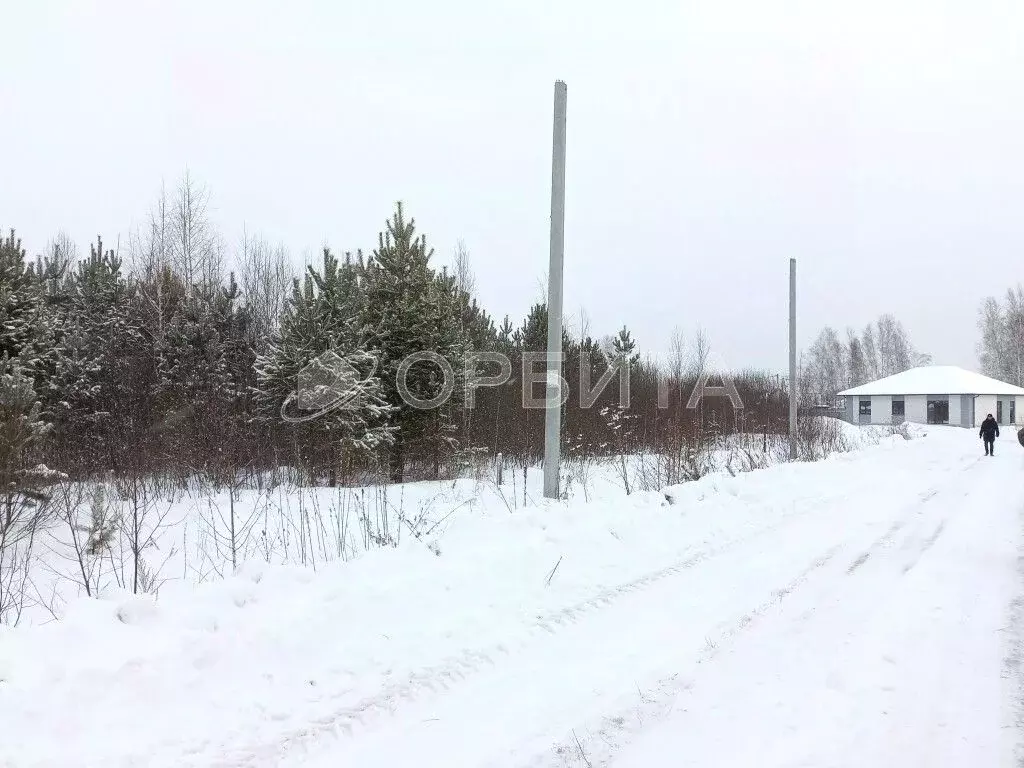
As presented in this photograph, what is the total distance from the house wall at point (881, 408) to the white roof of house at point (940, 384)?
61 cm

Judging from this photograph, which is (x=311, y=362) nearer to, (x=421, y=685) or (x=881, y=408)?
(x=421, y=685)

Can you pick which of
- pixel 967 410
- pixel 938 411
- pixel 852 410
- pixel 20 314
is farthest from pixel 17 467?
pixel 852 410

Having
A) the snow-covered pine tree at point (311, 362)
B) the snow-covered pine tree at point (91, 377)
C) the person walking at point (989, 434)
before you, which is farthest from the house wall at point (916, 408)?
the snow-covered pine tree at point (91, 377)

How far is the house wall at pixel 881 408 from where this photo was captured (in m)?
51.8

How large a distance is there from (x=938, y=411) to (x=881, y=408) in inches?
156

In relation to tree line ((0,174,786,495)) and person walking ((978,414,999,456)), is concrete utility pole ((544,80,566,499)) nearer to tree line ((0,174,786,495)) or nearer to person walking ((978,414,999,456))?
tree line ((0,174,786,495))

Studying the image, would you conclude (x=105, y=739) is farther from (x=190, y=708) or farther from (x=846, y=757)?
(x=846, y=757)

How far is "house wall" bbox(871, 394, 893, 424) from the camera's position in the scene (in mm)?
51750

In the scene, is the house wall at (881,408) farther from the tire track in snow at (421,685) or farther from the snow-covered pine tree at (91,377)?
the tire track in snow at (421,685)

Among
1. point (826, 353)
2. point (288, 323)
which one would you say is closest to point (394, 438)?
point (288, 323)

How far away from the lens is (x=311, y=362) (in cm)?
1312

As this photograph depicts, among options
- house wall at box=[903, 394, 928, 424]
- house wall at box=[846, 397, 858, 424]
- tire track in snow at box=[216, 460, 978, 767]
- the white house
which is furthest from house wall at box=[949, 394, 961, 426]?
tire track in snow at box=[216, 460, 978, 767]

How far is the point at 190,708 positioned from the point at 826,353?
330ft

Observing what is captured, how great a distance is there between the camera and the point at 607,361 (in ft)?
75.7
